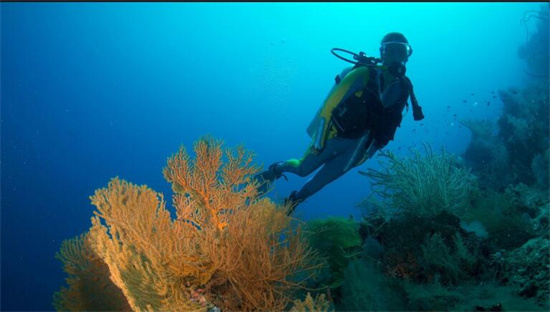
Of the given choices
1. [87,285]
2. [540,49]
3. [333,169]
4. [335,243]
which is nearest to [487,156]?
[333,169]

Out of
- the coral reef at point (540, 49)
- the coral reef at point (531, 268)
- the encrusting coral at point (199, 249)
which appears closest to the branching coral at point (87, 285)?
the encrusting coral at point (199, 249)

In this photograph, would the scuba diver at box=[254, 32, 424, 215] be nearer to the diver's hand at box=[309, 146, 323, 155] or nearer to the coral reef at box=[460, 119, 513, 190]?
the diver's hand at box=[309, 146, 323, 155]

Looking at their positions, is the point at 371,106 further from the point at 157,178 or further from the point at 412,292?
the point at 157,178

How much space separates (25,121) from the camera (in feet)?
225

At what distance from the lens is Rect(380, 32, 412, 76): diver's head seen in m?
5.60

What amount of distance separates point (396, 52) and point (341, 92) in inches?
48.7

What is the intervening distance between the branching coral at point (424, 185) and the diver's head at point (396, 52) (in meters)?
1.72

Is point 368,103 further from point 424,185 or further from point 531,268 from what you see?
point 531,268

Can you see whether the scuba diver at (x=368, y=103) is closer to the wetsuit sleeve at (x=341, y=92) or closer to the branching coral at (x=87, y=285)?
the wetsuit sleeve at (x=341, y=92)

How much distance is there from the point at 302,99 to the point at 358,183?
3681 centimetres

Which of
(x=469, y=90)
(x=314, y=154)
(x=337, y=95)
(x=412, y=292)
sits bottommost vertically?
(x=412, y=292)

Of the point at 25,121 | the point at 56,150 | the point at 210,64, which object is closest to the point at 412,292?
the point at 56,150

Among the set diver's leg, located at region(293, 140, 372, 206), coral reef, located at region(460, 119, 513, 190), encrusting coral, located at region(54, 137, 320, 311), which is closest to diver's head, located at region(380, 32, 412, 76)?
diver's leg, located at region(293, 140, 372, 206)

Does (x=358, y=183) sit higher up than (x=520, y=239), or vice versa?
(x=358, y=183)
